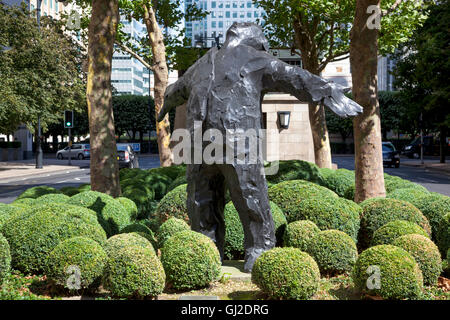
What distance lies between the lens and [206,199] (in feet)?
18.9

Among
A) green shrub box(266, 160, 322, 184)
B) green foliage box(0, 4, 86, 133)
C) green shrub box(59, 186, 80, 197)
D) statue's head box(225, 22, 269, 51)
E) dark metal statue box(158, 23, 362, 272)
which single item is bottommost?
green shrub box(59, 186, 80, 197)

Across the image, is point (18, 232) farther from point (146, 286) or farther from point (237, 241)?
point (237, 241)

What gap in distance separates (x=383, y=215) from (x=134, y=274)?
3812 millimetres

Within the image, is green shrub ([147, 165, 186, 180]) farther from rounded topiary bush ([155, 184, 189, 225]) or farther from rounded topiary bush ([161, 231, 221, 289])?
rounded topiary bush ([161, 231, 221, 289])

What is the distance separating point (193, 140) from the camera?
18.1ft

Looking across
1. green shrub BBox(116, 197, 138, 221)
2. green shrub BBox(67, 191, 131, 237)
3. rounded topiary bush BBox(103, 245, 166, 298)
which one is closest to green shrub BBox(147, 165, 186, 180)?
green shrub BBox(116, 197, 138, 221)

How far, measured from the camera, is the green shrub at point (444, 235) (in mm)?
6297

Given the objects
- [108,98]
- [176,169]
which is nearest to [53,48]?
[176,169]

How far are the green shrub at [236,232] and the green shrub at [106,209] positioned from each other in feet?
5.63

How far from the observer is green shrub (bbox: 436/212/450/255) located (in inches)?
248

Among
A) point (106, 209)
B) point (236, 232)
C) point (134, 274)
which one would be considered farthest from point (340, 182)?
point (134, 274)

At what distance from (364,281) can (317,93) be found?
202 cm

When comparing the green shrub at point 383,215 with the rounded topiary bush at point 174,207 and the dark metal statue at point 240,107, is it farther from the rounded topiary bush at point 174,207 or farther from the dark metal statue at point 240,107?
the rounded topiary bush at point 174,207

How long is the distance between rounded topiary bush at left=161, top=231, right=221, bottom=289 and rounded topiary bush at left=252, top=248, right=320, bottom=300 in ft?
1.94
